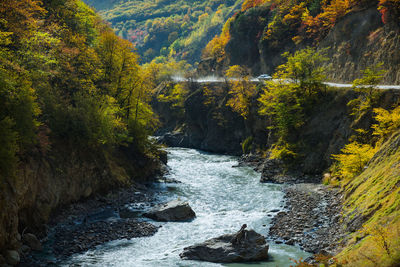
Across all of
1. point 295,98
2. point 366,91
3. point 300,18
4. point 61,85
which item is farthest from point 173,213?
point 300,18

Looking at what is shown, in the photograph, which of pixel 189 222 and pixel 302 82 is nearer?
pixel 189 222

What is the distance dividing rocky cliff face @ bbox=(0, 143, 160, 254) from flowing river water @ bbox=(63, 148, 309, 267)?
3.75m

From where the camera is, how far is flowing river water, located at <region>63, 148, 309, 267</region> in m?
19.1

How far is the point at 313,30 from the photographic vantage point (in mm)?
52688

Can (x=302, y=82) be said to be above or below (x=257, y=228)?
above

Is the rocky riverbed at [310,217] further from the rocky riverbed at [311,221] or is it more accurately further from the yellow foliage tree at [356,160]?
the yellow foliage tree at [356,160]

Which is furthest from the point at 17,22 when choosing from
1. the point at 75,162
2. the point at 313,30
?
the point at 313,30

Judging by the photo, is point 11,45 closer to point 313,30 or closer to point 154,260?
point 154,260

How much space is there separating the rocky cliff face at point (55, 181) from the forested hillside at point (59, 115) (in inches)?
2.7

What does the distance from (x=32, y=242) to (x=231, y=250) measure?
11.8 metres

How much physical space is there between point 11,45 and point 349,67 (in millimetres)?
37173

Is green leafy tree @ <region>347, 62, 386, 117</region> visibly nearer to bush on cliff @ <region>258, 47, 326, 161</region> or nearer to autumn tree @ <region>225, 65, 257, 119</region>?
bush on cliff @ <region>258, 47, 326, 161</region>

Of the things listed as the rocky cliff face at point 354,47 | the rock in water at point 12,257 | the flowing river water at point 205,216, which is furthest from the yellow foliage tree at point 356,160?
the rock in water at point 12,257

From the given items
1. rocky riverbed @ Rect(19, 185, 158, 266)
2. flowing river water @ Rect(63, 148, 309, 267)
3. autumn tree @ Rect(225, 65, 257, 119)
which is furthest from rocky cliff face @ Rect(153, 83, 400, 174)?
rocky riverbed @ Rect(19, 185, 158, 266)
